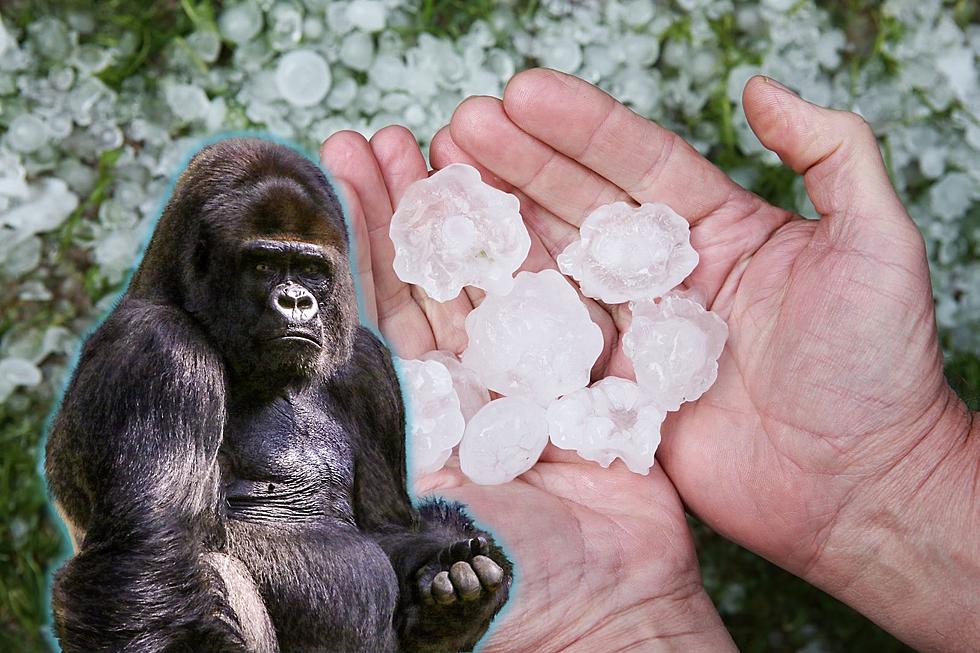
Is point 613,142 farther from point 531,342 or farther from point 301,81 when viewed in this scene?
point 301,81

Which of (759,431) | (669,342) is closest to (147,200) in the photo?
(669,342)

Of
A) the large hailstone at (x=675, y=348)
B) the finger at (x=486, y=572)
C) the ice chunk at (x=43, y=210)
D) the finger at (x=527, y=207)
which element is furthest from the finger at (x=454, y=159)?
the ice chunk at (x=43, y=210)

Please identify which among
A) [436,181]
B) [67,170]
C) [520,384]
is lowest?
[67,170]

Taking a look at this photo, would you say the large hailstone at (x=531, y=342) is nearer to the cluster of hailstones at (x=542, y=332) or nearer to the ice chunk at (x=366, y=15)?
the cluster of hailstones at (x=542, y=332)

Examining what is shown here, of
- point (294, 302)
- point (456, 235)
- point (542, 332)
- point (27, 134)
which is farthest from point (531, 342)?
point (27, 134)

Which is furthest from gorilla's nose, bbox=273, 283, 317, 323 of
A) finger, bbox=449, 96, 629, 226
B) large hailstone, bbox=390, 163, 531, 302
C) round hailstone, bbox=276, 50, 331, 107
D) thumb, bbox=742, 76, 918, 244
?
round hailstone, bbox=276, 50, 331, 107

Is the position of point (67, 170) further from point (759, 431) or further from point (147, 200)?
point (759, 431)
